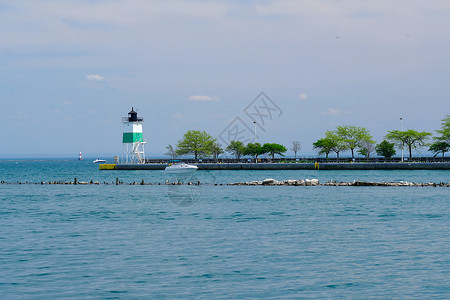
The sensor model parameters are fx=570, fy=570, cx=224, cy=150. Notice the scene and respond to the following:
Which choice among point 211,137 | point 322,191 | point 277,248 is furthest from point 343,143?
point 277,248

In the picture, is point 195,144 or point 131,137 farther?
point 195,144

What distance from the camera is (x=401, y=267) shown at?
18844 mm

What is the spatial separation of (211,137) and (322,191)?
89.2 m

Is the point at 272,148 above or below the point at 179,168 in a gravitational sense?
above

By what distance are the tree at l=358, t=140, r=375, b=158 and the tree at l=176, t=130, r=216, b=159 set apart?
35.7 meters

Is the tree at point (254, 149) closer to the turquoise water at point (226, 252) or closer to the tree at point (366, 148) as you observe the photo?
the tree at point (366, 148)

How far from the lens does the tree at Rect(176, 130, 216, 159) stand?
14038 centimetres

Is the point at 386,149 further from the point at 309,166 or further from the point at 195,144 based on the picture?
the point at 195,144

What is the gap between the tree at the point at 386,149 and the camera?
123500 millimetres

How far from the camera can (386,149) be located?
405 ft

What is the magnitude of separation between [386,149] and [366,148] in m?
8.62

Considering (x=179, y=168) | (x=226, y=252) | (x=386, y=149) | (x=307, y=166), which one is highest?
(x=386, y=149)

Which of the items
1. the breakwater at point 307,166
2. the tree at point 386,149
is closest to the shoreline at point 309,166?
the breakwater at point 307,166

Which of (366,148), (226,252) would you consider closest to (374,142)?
(366,148)
